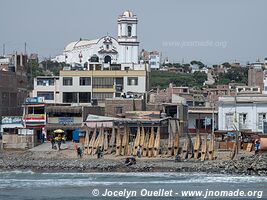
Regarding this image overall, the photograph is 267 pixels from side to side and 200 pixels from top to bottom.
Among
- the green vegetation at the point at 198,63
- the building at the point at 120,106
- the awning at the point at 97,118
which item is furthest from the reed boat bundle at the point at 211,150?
the green vegetation at the point at 198,63

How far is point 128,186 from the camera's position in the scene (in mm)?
42938

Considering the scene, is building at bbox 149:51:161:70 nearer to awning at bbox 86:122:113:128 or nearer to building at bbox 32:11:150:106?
building at bbox 32:11:150:106

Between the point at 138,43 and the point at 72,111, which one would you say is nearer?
the point at 72,111

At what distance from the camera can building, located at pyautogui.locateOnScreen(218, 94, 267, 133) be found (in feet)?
202

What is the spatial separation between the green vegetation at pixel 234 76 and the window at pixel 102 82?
55.7 metres

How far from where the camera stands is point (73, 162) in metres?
53.0

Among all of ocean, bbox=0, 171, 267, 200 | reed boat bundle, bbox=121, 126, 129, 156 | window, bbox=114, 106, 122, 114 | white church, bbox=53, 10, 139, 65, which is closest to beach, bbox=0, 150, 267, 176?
reed boat bundle, bbox=121, 126, 129, 156

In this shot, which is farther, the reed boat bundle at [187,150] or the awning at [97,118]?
the awning at [97,118]

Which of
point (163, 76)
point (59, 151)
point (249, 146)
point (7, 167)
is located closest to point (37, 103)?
point (59, 151)

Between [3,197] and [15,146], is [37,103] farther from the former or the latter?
[3,197]

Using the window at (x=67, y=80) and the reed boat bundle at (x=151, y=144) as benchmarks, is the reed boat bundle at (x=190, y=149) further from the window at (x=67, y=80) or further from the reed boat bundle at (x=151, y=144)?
the window at (x=67, y=80)

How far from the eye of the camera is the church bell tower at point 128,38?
116 meters

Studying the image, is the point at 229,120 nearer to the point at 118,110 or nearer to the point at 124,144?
the point at 118,110

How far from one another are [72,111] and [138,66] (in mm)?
21030
